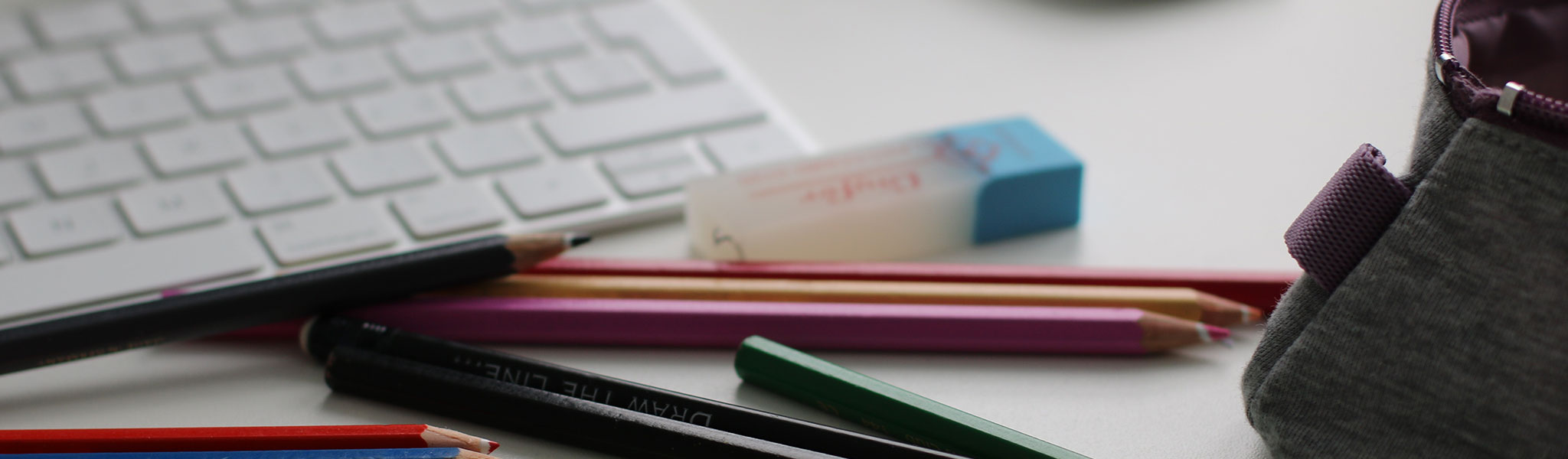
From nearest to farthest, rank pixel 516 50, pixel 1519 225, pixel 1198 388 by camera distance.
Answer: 1. pixel 1519 225
2. pixel 1198 388
3. pixel 516 50

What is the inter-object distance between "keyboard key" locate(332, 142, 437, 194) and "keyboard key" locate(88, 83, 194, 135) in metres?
0.10

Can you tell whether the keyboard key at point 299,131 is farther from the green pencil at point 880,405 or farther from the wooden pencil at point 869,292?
the green pencil at point 880,405

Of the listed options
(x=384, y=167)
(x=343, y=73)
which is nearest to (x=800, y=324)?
(x=384, y=167)

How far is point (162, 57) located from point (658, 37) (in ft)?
0.85

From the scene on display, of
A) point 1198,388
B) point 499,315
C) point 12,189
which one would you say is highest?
point 12,189

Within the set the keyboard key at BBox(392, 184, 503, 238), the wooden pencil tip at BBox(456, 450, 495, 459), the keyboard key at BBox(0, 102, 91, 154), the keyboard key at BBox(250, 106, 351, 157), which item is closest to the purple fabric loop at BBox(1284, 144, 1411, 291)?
the wooden pencil tip at BBox(456, 450, 495, 459)

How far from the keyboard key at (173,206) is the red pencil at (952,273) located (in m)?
0.16

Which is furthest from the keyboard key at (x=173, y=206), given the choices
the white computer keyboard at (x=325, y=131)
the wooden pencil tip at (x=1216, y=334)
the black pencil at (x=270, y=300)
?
the wooden pencil tip at (x=1216, y=334)

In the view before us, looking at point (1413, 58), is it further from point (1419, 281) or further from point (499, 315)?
point (499, 315)

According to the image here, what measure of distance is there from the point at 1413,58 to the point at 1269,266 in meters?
0.15

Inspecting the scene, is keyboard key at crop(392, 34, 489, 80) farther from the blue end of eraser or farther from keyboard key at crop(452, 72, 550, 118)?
the blue end of eraser

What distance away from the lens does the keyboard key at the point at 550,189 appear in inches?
20.9

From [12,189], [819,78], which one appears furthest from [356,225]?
[819,78]

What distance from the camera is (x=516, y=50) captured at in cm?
66
